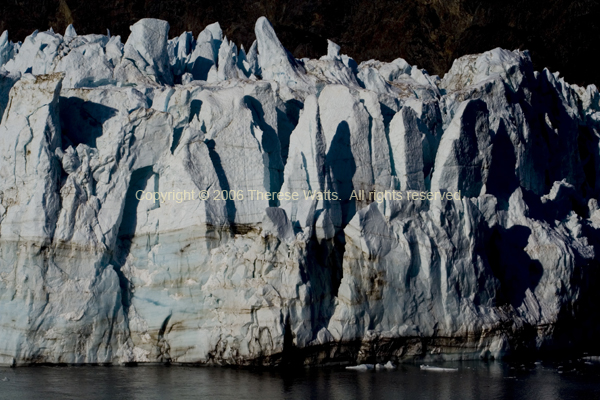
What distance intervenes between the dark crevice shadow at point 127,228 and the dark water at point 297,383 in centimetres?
191

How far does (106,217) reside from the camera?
23.3 m

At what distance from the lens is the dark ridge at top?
40031mm

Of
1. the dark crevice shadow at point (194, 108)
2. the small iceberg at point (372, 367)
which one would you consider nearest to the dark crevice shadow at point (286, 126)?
the dark crevice shadow at point (194, 108)

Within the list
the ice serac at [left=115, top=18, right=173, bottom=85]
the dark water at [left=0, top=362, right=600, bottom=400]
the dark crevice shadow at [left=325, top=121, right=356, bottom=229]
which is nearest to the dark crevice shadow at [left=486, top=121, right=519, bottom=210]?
the dark crevice shadow at [left=325, top=121, right=356, bottom=229]

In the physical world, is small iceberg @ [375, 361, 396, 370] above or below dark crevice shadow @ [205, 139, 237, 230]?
below

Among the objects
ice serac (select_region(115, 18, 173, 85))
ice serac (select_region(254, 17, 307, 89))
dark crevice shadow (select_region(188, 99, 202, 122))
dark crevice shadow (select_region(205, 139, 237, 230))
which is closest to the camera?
dark crevice shadow (select_region(205, 139, 237, 230))

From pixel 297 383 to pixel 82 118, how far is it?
28.4 ft

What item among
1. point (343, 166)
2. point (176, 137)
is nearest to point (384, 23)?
point (343, 166)

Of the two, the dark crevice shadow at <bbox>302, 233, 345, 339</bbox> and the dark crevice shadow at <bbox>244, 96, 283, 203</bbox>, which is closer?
the dark crevice shadow at <bbox>302, 233, 345, 339</bbox>

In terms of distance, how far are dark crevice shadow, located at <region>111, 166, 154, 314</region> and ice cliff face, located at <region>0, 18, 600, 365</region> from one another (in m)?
0.04

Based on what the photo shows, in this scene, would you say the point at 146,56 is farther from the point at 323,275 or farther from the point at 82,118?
the point at 323,275

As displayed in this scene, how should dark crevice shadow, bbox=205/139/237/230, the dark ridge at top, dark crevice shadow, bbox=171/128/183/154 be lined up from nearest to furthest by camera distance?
dark crevice shadow, bbox=205/139/237/230, dark crevice shadow, bbox=171/128/183/154, the dark ridge at top

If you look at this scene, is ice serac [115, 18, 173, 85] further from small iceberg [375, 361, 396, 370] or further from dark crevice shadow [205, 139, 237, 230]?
small iceberg [375, 361, 396, 370]

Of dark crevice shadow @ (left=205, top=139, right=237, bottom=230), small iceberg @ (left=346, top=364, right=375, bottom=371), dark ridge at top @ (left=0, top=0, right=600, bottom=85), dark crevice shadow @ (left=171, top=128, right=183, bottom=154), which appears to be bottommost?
small iceberg @ (left=346, top=364, right=375, bottom=371)
